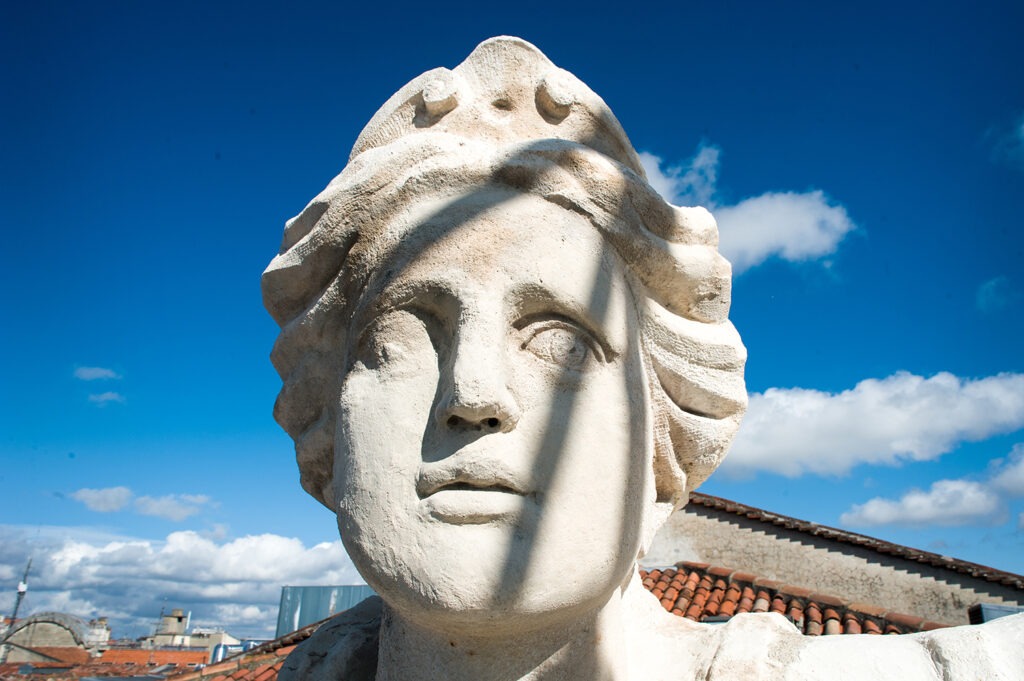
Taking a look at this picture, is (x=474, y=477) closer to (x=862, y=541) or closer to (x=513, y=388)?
(x=513, y=388)

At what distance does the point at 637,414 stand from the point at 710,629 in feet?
2.63

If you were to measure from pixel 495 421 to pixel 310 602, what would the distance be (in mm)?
16690

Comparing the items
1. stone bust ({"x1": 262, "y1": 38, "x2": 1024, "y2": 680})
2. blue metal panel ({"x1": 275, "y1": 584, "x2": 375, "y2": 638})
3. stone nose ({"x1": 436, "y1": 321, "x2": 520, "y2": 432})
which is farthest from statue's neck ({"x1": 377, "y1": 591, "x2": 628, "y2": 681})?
blue metal panel ({"x1": 275, "y1": 584, "x2": 375, "y2": 638})

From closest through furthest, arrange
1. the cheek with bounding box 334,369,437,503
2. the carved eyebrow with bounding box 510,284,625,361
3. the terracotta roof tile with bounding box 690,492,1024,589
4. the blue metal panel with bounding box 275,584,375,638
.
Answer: the cheek with bounding box 334,369,437,503 → the carved eyebrow with bounding box 510,284,625,361 → the terracotta roof tile with bounding box 690,492,1024,589 → the blue metal panel with bounding box 275,584,375,638

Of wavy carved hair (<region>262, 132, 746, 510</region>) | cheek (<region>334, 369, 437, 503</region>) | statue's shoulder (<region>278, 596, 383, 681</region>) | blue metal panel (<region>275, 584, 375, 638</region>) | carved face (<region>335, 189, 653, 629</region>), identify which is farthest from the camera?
blue metal panel (<region>275, 584, 375, 638</region>)

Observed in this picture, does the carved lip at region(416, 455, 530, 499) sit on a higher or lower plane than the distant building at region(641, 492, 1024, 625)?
lower

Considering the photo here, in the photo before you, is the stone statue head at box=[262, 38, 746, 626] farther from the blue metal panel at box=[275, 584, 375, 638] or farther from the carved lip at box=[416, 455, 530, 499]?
the blue metal panel at box=[275, 584, 375, 638]

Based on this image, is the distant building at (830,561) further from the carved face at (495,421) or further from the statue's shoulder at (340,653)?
the carved face at (495,421)

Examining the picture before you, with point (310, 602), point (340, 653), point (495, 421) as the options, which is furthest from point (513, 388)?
point (310, 602)

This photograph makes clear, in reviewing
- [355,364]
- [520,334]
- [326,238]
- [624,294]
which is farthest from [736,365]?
[326,238]

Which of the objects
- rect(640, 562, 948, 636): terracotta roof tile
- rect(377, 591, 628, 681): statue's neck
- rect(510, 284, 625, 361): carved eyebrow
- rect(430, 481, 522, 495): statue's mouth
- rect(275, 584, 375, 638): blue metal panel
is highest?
rect(275, 584, 375, 638): blue metal panel

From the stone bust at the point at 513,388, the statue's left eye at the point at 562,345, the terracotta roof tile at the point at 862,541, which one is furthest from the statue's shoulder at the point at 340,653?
the terracotta roof tile at the point at 862,541

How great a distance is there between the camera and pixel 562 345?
7.02 feet

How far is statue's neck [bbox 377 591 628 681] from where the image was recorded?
203 cm
